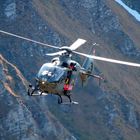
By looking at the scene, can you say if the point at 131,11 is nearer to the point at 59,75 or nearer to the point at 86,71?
the point at 86,71

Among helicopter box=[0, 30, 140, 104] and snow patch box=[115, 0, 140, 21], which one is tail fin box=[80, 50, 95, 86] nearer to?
helicopter box=[0, 30, 140, 104]

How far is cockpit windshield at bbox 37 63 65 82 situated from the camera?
205 feet

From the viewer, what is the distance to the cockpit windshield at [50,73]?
62344 mm

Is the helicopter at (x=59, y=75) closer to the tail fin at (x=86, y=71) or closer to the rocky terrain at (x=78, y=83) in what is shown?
the tail fin at (x=86, y=71)

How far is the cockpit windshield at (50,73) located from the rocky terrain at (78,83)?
41.3 metres

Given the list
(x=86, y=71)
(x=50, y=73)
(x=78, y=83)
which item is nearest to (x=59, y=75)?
(x=50, y=73)

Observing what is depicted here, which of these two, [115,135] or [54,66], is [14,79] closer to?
[115,135]

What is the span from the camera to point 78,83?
126000 mm

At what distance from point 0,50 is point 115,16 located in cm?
3686

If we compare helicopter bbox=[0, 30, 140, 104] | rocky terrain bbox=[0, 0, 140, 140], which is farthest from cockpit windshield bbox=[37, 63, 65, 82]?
rocky terrain bbox=[0, 0, 140, 140]

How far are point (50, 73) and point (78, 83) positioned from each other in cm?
6353

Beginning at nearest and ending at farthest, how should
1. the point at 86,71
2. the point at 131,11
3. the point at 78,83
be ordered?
the point at 86,71 < the point at 78,83 < the point at 131,11

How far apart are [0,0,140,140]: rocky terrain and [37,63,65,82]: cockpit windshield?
4132 centimetres

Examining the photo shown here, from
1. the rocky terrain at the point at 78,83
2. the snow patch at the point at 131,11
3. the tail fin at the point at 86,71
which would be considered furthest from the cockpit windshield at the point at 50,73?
the snow patch at the point at 131,11
